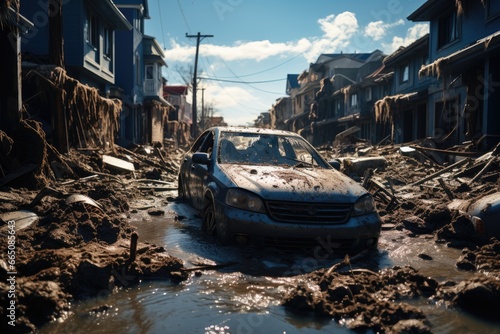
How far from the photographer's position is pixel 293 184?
461 cm

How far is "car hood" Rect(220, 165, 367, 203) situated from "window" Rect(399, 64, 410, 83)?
2174 centimetres

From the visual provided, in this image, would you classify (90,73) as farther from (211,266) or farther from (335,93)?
(335,93)

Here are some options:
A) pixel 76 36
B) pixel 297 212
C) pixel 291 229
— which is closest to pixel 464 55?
pixel 297 212

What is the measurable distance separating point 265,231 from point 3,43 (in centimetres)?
818

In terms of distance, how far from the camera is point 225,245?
4.48m

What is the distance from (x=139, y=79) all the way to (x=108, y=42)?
312 inches

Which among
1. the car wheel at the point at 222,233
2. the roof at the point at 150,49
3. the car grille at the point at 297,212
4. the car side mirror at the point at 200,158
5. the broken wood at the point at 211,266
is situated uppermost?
the roof at the point at 150,49

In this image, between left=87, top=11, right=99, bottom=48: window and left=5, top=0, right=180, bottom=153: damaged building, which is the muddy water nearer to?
left=5, top=0, right=180, bottom=153: damaged building

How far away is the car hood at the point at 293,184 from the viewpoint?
4395mm

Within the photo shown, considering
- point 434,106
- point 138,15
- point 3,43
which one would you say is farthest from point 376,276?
point 138,15

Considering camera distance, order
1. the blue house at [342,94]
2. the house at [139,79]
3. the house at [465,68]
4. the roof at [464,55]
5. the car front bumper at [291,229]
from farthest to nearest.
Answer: the blue house at [342,94] < the house at [139,79] < the house at [465,68] < the roof at [464,55] < the car front bumper at [291,229]

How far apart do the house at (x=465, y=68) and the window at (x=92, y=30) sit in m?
14.5

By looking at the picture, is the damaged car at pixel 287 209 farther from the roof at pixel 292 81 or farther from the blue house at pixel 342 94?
the roof at pixel 292 81

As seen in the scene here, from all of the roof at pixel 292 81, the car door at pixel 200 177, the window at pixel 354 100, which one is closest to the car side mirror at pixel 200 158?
the car door at pixel 200 177
